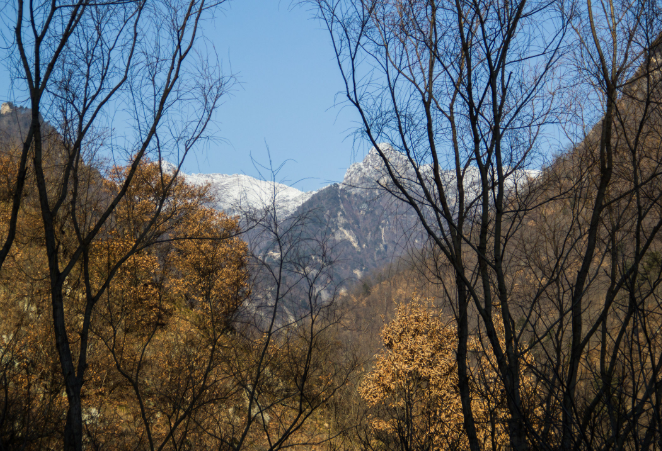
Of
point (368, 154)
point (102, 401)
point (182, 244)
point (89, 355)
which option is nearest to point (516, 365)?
point (368, 154)

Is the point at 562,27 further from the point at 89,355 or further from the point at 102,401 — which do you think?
the point at 102,401

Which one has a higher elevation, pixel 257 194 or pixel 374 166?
pixel 374 166

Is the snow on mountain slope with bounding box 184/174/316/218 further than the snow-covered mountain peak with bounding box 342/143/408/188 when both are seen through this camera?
Yes

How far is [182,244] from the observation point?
47.9 ft

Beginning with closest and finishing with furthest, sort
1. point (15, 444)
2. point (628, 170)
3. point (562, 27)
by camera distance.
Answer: point (562, 27), point (628, 170), point (15, 444)

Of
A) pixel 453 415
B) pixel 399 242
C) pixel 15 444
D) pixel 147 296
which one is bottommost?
pixel 453 415

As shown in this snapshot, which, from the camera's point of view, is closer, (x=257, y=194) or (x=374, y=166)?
(x=374, y=166)

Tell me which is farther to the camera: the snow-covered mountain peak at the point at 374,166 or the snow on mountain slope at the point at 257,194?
the snow on mountain slope at the point at 257,194

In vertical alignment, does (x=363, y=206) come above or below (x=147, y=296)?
above

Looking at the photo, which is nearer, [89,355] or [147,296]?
[89,355]

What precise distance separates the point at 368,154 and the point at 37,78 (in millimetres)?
1817

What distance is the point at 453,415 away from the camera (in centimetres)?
1161

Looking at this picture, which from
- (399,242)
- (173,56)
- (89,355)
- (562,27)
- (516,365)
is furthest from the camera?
(89,355)

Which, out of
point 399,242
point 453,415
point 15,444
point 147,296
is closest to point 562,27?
point 399,242
